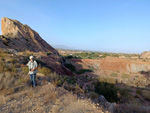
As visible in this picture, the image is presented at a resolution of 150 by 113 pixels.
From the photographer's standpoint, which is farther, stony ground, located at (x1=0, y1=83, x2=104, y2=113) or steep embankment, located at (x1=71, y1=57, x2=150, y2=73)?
steep embankment, located at (x1=71, y1=57, x2=150, y2=73)

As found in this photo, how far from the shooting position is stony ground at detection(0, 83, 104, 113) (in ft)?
8.45

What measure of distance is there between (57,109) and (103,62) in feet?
88.7

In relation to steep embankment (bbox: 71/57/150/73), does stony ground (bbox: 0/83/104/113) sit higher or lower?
higher

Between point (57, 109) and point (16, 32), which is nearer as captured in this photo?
point (57, 109)

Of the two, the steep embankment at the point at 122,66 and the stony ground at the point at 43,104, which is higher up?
the stony ground at the point at 43,104

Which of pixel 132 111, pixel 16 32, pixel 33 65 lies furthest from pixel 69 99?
pixel 16 32

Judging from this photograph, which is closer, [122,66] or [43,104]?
[43,104]

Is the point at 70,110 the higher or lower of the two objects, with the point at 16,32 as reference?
lower

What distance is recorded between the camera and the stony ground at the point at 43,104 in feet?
8.45

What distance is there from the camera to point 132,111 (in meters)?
3.55

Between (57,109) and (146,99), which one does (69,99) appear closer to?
(57,109)

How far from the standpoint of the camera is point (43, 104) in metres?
2.84

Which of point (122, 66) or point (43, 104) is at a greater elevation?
point (43, 104)

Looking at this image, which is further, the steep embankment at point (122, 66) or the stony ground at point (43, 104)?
the steep embankment at point (122, 66)
